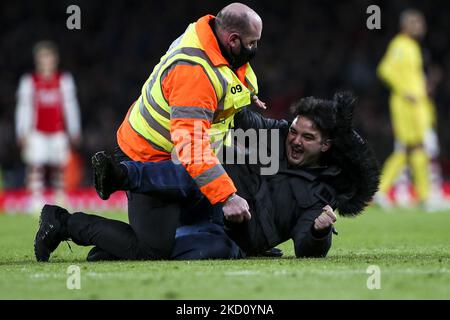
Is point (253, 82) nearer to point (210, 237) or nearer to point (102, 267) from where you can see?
point (210, 237)

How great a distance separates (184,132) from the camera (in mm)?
5598

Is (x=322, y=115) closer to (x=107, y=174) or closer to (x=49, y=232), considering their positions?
(x=107, y=174)

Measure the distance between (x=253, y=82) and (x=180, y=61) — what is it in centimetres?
74

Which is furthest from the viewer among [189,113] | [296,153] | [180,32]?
[180,32]

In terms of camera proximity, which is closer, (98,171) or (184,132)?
(184,132)

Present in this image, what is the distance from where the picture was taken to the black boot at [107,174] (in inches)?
229

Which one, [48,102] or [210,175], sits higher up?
[210,175]

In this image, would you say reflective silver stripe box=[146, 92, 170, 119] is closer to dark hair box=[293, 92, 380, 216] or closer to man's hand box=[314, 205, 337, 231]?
dark hair box=[293, 92, 380, 216]

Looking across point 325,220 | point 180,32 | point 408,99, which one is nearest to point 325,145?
point 325,220

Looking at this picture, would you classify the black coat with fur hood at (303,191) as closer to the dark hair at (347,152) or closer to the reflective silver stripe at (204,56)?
the dark hair at (347,152)

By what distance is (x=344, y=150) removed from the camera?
625 centimetres

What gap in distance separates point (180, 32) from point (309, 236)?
42.5ft
